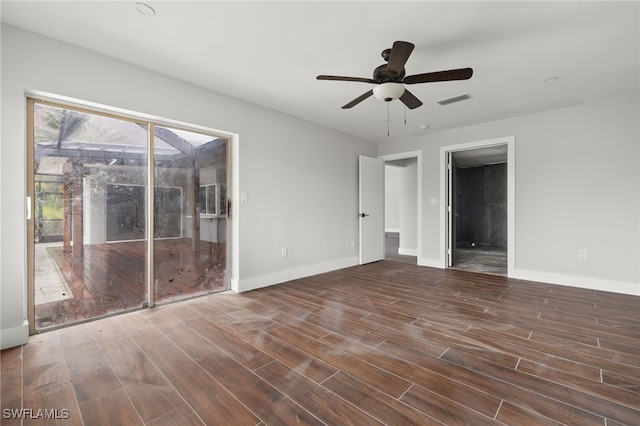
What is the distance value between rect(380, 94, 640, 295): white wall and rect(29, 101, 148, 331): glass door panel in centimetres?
510

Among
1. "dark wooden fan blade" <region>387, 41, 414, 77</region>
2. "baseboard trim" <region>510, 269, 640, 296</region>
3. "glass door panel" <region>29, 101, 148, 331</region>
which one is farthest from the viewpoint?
"baseboard trim" <region>510, 269, 640, 296</region>

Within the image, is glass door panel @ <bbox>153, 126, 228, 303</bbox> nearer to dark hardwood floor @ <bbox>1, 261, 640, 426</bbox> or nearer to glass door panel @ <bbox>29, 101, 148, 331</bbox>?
glass door panel @ <bbox>29, 101, 148, 331</bbox>

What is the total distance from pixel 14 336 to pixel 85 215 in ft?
3.50

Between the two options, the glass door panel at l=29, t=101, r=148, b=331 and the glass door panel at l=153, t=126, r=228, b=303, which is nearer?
the glass door panel at l=29, t=101, r=148, b=331

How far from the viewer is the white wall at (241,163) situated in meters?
2.19

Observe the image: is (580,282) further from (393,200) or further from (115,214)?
(393,200)

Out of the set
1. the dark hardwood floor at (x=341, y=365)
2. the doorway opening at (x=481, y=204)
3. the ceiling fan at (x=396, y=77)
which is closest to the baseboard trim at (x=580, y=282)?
the dark hardwood floor at (x=341, y=365)

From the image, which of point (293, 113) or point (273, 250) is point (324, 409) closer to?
point (273, 250)

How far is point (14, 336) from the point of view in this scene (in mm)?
2174

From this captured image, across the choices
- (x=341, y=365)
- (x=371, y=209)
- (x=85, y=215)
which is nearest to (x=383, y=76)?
(x=341, y=365)

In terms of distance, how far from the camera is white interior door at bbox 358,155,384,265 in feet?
17.8

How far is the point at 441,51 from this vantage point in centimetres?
255

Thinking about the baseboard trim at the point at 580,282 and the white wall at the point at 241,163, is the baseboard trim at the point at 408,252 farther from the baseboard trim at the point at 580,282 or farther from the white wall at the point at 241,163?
the baseboard trim at the point at 580,282

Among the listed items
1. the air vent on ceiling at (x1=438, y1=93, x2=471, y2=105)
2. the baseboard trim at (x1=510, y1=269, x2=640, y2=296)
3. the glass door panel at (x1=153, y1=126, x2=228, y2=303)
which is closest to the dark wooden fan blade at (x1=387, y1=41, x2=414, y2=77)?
the air vent on ceiling at (x1=438, y1=93, x2=471, y2=105)
